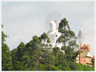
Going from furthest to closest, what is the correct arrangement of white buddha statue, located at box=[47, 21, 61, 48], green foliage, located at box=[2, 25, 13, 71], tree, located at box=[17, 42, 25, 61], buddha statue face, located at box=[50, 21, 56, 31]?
buddha statue face, located at box=[50, 21, 56, 31] < white buddha statue, located at box=[47, 21, 61, 48] < tree, located at box=[17, 42, 25, 61] < green foliage, located at box=[2, 25, 13, 71]

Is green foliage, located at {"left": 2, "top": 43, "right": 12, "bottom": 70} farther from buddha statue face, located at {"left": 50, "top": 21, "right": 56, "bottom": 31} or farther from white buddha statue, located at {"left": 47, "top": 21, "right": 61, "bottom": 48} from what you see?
buddha statue face, located at {"left": 50, "top": 21, "right": 56, "bottom": 31}

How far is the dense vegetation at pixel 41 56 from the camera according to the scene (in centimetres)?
1906

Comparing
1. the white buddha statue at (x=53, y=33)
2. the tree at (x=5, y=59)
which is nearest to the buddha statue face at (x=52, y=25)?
the white buddha statue at (x=53, y=33)

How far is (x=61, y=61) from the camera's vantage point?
2033 centimetres

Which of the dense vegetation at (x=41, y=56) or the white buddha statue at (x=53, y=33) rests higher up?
the white buddha statue at (x=53, y=33)

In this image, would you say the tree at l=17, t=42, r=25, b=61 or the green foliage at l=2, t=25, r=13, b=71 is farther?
the tree at l=17, t=42, r=25, b=61

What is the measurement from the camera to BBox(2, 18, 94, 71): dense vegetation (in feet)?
62.5

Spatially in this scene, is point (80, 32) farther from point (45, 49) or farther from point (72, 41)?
point (45, 49)

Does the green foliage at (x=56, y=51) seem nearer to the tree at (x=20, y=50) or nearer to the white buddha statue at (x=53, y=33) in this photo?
the tree at (x=20, y=50)

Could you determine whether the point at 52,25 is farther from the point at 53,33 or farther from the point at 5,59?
the point at 5,59

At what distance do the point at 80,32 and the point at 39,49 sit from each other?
6.01 m

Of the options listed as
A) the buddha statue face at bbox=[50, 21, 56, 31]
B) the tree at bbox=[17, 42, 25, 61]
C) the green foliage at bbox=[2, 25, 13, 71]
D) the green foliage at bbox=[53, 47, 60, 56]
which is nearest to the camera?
the green foliage at bbox=[2, 25, 13, 71]

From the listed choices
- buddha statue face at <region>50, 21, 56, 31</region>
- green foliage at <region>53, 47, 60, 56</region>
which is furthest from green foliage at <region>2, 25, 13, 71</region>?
buddha statue face at <region>50, 21, 56, 31</region>

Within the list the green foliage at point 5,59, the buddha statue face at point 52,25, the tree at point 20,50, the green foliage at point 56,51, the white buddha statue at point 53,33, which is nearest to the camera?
the green foliage at point 5,59
